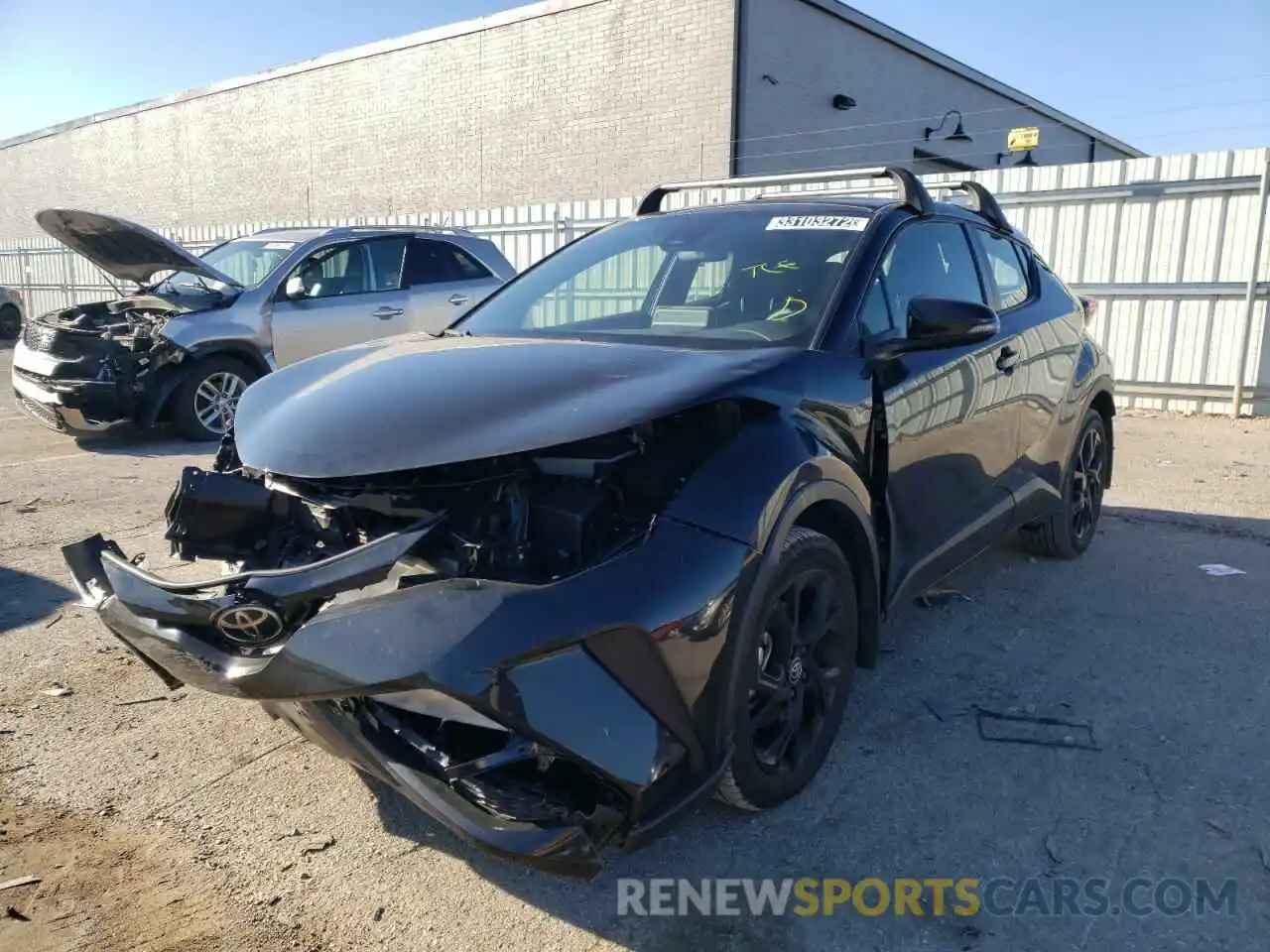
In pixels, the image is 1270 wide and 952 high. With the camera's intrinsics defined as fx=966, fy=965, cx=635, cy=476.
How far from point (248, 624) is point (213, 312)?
21.7 feet

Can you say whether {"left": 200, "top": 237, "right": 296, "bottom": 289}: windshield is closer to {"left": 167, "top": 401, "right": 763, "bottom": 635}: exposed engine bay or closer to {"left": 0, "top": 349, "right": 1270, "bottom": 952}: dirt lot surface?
{"left": 0, "top": 349, "right": 1270, "bottom": 952}: dirt lot surface

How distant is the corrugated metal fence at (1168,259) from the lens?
974 centimetres

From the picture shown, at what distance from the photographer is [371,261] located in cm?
880

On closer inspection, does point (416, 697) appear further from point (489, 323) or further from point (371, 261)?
point (371, 261)

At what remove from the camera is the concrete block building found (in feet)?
55.1

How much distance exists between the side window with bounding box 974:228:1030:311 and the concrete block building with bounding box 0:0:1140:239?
12.8m

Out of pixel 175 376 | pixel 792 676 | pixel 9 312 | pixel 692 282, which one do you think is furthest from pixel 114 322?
pixel 9 312

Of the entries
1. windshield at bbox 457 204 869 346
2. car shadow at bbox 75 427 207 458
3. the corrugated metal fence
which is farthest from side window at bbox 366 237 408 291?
windshield at bbox 457 204 869 346

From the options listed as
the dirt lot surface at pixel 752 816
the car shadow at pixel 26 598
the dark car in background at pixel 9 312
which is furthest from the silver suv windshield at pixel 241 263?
the dark car in background at pixel 9 312

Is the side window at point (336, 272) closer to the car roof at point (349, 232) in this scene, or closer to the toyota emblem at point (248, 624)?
the car roof at point (349, 232)

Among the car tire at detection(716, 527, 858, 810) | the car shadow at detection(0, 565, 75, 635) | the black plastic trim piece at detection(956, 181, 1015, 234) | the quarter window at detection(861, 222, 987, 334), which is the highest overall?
the black plastic trim piece at detection(956, 181, 1015, 234)

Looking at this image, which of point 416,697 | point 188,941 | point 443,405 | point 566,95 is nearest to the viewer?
point 416,697

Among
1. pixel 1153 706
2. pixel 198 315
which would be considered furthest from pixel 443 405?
pixel 198 315

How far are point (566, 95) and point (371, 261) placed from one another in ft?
36.1
